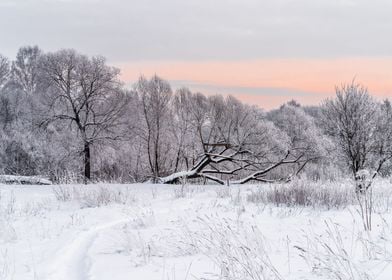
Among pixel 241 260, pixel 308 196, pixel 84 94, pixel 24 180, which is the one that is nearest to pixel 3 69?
pixel 84 94

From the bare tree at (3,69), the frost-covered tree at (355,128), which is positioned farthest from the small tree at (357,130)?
the bare tree at (3,69)

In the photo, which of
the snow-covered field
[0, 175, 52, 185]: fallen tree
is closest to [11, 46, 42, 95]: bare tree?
[0, 175, 52, 185]: fallen tree

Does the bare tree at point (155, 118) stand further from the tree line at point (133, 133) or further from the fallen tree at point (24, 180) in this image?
the fallen tree at point (24, 180)

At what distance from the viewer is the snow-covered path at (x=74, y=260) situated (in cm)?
543

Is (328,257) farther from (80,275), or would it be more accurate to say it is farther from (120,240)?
(120,240)

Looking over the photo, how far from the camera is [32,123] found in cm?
3750

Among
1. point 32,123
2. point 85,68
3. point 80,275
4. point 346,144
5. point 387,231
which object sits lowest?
point 80,275

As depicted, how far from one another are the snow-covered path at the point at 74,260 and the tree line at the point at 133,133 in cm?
2277

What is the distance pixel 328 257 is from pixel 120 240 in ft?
13.8

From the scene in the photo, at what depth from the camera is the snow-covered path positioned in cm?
543

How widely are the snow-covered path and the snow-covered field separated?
14 mm

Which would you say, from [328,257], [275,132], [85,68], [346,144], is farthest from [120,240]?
[275,132]

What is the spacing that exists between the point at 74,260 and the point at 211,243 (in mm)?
2351

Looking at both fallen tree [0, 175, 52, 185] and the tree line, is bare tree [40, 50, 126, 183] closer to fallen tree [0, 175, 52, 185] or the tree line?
the tree line
